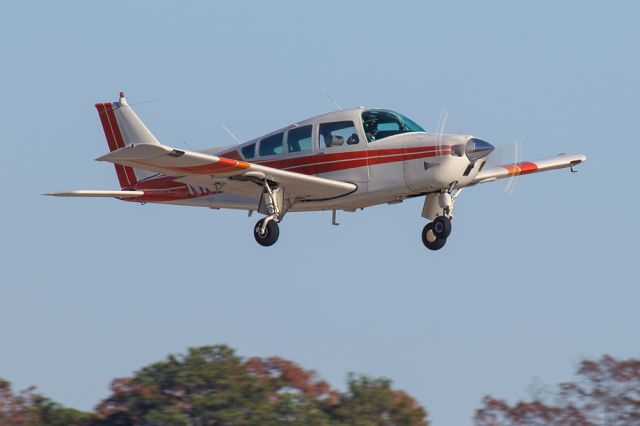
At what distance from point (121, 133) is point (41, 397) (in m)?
13.9

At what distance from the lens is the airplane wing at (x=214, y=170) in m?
19.9

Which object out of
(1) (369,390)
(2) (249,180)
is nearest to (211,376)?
(1) (369,390)

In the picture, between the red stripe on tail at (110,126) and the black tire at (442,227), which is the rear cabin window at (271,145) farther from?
the red stripe on tail at (110,126)

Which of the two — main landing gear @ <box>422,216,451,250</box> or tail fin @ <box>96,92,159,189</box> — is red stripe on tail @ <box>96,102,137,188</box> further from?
main landing gear @ <box>422,216,451,250</box>

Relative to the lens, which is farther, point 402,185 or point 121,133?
point 121,133

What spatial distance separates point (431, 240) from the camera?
71.4 ft

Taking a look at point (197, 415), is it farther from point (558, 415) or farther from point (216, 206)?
point (216, 206)

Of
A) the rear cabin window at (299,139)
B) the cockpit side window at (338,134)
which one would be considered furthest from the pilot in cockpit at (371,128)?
the rear cabin window at (299,139)

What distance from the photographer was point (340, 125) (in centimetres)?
2161

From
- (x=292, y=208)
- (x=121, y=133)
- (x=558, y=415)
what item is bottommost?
(x=558, y=415)

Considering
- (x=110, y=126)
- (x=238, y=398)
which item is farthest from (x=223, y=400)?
(x=110, y=126)

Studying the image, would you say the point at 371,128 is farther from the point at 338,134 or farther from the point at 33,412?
the point at 33,412

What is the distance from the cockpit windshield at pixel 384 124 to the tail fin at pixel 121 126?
5.46 metres

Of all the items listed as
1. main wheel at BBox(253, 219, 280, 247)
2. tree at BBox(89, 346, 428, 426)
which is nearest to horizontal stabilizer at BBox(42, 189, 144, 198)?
main wheel at BBox(253, 219, 280, 247)
